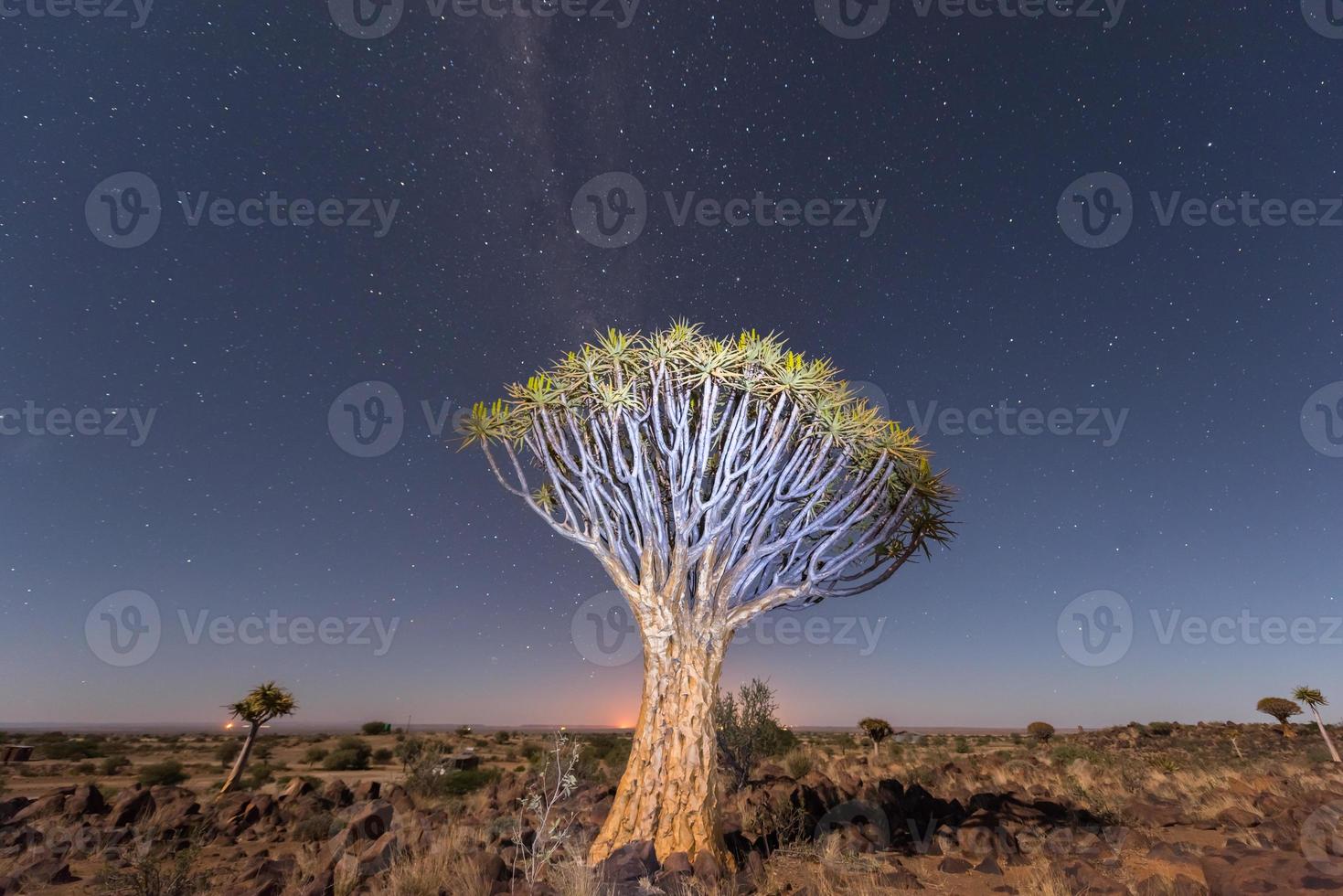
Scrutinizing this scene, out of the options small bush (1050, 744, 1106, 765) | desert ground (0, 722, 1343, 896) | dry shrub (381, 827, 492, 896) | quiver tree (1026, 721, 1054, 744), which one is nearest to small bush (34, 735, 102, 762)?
desert ground (0, 722, 1343, 896)

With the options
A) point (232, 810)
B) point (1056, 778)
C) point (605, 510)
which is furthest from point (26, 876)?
point (1056, 778)

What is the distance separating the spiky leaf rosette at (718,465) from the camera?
28.4 ft

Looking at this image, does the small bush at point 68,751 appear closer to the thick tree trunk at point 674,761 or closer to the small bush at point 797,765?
the small bush at point 797,765

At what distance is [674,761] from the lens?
7578 mm

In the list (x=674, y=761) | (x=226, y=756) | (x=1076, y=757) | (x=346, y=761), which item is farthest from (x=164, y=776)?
(x=1076, y=757)

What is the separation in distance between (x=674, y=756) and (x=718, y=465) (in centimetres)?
386

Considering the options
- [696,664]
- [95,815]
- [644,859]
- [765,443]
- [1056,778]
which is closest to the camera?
[644,859]

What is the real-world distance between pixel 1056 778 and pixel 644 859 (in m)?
15.2

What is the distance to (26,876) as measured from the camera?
7473 mm

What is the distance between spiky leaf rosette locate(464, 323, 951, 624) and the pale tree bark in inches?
24.7

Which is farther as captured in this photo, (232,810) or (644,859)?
(232,810)

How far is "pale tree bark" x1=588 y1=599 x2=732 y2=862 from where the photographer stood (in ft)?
24.0

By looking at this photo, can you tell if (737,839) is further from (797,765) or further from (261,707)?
(261,707)

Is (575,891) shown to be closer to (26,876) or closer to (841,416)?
(841,416)
